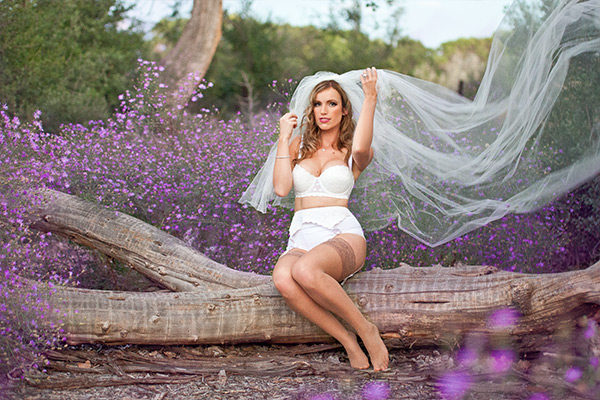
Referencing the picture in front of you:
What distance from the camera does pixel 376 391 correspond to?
3.30 metres

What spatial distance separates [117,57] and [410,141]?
8321mm

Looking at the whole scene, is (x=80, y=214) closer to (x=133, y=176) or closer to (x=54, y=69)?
(x=133, y=176)

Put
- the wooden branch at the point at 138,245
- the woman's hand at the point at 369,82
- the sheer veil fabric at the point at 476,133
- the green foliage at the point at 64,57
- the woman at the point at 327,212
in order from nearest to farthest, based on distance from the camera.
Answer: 1. the woman at the point at 327,212
2. the woman's hand at the point at 369,82
3. the sheer veil fabric at the point at 476,133
4. the wooden branch at the point at 138,245
5. the green foliage at the point at 64,57

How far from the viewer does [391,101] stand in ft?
14.0

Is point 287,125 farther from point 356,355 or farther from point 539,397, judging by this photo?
→ point 539,397

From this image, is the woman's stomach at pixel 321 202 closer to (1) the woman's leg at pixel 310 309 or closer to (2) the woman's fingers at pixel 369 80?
(1) the woman's leg at pixel 310 309

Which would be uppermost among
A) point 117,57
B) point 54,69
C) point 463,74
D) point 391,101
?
point 463,74

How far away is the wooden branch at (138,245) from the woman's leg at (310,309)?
0.57 m

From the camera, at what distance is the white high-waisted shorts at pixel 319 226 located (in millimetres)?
3736

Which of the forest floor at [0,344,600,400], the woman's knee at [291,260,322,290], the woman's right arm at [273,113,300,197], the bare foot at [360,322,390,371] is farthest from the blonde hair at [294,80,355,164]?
the forest floor at [0,344,600,400]

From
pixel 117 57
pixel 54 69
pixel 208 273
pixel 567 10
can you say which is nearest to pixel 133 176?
pixel 208 273

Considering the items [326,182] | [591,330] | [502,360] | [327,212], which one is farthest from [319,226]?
[591,330]

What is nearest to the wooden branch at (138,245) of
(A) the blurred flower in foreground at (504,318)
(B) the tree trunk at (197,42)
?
(A) the blurred flower in foreground at (504,318)

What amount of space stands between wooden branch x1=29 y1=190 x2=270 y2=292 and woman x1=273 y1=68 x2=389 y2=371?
1.98 ft
